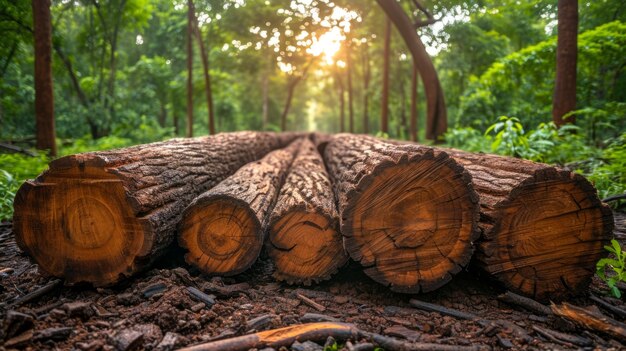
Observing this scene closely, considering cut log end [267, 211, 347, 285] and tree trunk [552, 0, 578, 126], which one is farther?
tree trunk [552, 0, 578, 126]

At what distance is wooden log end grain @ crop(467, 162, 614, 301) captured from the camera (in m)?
2.61

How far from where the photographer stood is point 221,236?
298 cm

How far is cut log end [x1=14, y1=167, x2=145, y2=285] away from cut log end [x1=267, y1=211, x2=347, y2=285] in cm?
114

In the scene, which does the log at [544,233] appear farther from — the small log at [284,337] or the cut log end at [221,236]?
the cut log end at [221,236]

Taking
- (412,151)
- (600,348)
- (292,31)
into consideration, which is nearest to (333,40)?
(292,31)

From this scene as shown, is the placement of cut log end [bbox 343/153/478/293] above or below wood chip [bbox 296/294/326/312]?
above

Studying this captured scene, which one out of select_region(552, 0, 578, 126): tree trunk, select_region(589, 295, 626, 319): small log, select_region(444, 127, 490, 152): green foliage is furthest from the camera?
select_region(444, 127, 490, 152): green foliage

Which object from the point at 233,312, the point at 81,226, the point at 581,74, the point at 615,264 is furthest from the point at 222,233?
the point at 581,74

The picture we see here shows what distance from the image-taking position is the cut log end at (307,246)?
2.94 m

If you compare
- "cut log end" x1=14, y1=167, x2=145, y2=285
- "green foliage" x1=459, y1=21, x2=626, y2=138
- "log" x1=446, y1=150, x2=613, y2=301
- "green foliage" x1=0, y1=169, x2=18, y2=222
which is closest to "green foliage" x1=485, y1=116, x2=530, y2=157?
"green foliage" x1=459, y1=21, x2=626, y2=138

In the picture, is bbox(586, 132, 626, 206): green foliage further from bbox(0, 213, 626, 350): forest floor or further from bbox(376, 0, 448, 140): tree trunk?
bbox(376, 0, 448, 140): tree trunk

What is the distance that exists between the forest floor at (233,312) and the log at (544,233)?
0.75 ft

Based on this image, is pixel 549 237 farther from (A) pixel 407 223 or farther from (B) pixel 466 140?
(B) pixel 466 140

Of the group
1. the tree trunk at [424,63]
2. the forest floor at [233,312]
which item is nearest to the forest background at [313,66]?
the tree trunk at [424,63]
